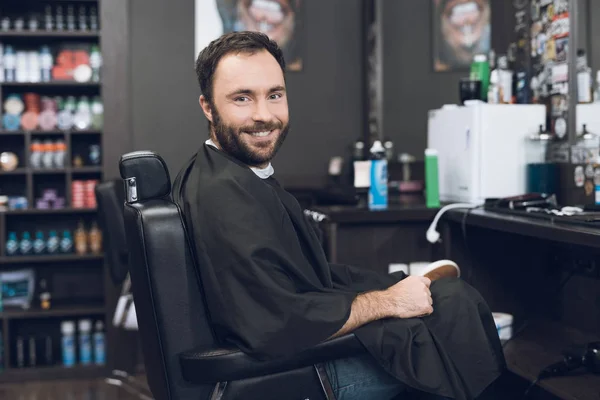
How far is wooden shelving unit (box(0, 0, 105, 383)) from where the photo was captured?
4.47 meters

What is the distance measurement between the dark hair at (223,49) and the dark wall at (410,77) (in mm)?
3264

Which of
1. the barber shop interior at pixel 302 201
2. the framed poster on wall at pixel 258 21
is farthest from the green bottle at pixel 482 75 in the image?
the framed poster on wall at pixel 258 21

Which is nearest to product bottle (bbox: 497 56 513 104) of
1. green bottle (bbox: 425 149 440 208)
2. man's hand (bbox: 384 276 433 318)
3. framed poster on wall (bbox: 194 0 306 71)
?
green bottle (bbox: 425 149 440 208)

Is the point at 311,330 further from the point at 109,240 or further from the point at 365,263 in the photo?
the point at 109,240

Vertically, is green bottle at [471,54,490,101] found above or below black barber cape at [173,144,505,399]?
above

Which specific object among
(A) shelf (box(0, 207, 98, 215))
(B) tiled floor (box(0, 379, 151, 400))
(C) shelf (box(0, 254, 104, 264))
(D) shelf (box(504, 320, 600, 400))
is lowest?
(B) tiled floor (box(0, 379, 151, 400))

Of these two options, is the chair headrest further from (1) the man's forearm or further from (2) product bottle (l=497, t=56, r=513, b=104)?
(2) product bottle (l=497, t=56, r=513, b=104)

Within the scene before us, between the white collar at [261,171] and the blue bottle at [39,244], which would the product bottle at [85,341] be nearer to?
the blue bottle at [39,244]

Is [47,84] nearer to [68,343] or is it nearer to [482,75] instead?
[68,343]

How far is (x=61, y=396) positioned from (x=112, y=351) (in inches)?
18.7

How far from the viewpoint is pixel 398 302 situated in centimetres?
172

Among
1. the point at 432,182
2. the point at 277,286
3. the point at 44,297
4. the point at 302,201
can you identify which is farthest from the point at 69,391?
the point at 277,286

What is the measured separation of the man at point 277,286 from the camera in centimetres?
159

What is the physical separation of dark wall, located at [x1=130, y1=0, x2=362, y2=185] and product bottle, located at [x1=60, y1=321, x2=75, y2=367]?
3.87ft
